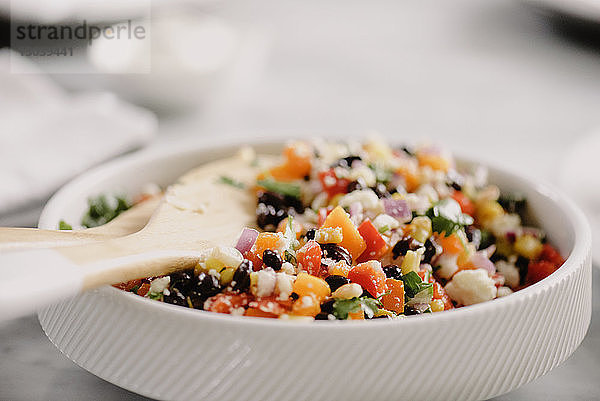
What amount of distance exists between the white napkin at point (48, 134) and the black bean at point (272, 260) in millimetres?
1051

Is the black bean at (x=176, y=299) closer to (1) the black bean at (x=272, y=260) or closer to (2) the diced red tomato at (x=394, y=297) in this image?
(1) the black bean at (x=272, y=260)

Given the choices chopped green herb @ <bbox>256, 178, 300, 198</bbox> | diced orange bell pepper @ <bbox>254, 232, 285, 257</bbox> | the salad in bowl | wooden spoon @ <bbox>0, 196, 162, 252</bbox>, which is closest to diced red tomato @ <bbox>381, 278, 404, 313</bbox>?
the salad in bowl

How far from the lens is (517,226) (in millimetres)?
1796

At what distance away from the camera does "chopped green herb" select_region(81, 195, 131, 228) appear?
5.78 ft

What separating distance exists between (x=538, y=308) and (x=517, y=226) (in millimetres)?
584

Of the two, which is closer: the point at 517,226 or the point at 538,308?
the point at 538,308

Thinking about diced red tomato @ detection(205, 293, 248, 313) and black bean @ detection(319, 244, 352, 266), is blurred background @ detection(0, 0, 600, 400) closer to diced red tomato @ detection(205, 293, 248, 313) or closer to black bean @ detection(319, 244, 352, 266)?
diced red tomato @ detection(205, 293, 248, 313)

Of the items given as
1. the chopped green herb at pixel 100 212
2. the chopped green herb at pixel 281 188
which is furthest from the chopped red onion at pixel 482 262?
the chopped green herb at pixel 100 212

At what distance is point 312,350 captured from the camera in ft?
3.61

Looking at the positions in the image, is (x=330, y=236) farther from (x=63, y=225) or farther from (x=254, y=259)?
(x=63, y=225)

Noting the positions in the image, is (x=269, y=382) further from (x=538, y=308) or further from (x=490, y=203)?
(x=490, y=203)

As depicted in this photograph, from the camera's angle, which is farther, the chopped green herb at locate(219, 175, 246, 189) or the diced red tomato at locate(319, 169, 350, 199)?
the chopped green herb at locate(219, 175, 246, 189)

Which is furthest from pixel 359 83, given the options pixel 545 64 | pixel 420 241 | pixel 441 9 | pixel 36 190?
pixel 420 241

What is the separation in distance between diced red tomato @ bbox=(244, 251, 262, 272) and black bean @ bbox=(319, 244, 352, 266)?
0.39 feet
